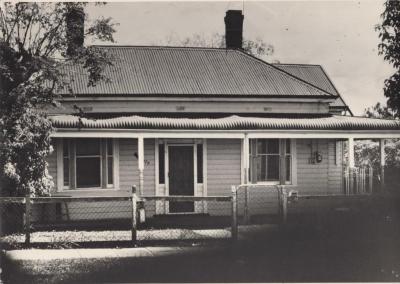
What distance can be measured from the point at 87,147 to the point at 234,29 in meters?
8.47

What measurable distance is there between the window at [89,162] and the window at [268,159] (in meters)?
4.42

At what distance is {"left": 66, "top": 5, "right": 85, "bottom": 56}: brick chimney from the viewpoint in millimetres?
12266

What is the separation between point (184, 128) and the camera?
1496 cm

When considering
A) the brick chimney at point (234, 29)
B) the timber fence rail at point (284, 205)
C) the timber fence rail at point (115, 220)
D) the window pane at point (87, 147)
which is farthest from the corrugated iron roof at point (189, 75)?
the timber fence rail at point (115, 220)

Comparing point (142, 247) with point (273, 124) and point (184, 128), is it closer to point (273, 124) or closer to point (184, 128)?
point (184, 128)

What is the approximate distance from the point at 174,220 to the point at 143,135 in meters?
2.69

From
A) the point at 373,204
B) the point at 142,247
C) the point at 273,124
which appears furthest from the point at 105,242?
the point at 273,124

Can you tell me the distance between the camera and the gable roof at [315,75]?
69.6 ft

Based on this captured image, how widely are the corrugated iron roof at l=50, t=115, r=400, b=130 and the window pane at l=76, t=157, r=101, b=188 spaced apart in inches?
67.1

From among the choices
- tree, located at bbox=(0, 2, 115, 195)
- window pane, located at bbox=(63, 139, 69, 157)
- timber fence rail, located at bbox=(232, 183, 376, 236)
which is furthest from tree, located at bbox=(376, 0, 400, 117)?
window pane, located at bbox=(63, 139, 69, 157)

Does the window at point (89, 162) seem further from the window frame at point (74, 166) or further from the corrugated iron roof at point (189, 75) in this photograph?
the corrugated iron roof at point (189, 75)

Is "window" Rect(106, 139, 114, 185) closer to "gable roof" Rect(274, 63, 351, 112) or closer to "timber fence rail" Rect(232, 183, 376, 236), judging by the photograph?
"timber fence rail" Rect(232, 183, 376, 236)

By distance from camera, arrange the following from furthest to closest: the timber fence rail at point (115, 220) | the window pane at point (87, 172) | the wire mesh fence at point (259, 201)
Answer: the wire mesh fence at point (259, 201), the window pane at point (87, 172), the timber fence rail at point (115, 220)

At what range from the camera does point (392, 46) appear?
12.4 metres
